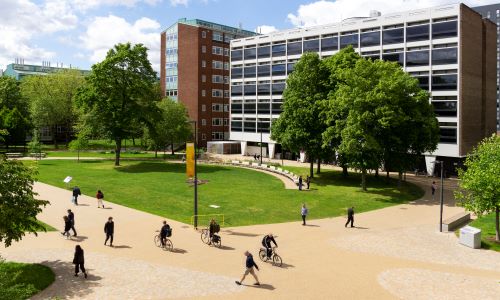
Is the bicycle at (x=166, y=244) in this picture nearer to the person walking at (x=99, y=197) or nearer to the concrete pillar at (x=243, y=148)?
the person walking at (x=99, y=197)

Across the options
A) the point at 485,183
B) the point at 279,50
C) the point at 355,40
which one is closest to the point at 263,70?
the point at 279,50

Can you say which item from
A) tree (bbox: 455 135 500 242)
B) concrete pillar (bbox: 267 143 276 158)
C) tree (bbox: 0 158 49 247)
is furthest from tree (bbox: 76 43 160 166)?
tree (bbox: 455 135 500 242)

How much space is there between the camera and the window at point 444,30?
61.1 meters

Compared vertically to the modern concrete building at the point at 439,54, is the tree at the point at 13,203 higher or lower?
lower

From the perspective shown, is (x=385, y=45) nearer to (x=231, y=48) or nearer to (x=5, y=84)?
(x=231, y=48)

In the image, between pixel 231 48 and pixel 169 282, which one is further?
pixel 231 48

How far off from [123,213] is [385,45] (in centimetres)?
5077

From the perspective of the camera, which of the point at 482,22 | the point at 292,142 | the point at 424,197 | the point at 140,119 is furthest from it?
the point at 482,22

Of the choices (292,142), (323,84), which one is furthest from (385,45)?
(292,142)

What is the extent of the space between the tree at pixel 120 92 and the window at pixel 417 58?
1444 inches

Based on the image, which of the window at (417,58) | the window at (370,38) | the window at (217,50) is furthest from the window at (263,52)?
the window at (417,58)

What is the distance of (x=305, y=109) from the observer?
50.6 m

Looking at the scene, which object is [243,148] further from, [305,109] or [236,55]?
[305,109]

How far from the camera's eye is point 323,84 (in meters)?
51.8
